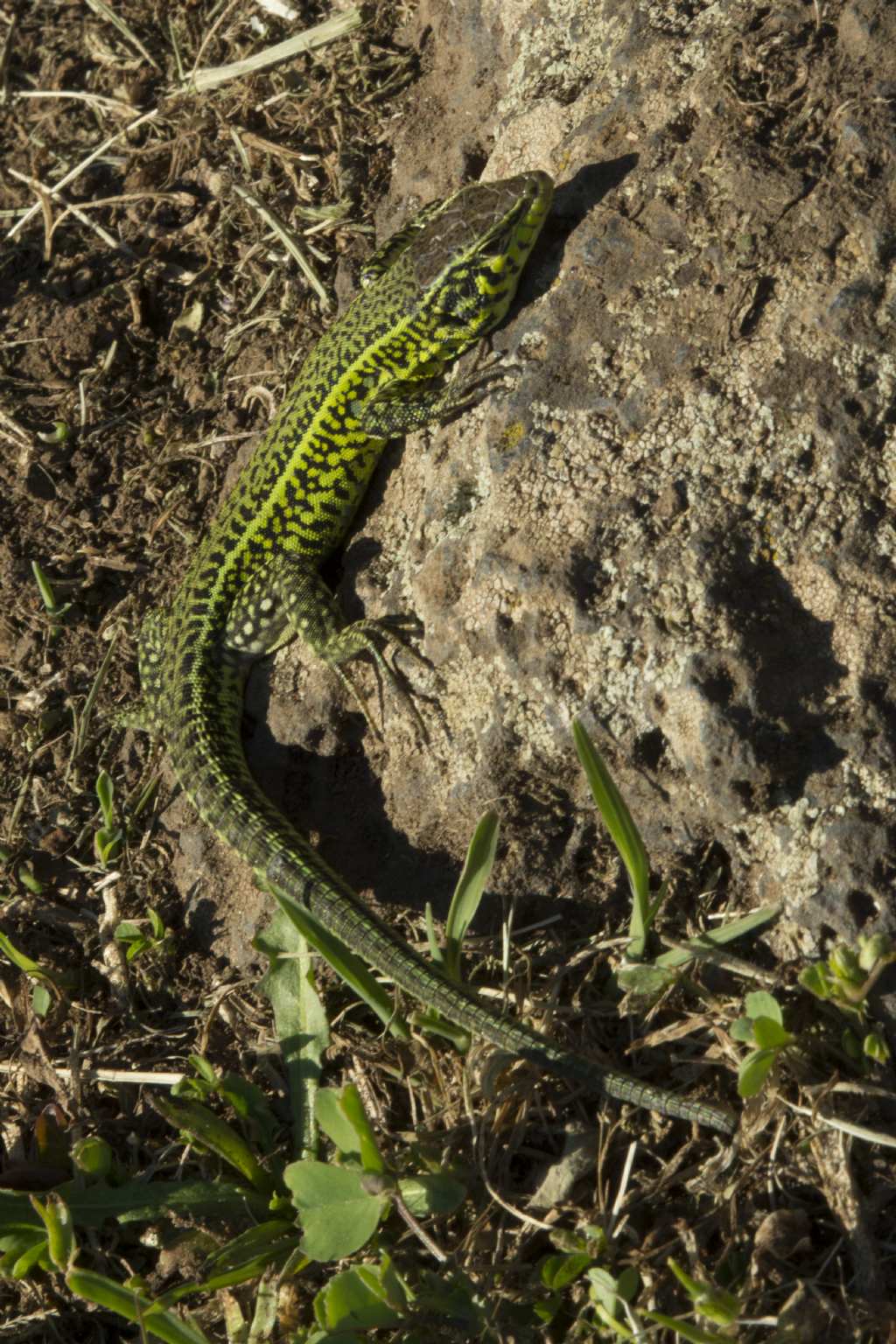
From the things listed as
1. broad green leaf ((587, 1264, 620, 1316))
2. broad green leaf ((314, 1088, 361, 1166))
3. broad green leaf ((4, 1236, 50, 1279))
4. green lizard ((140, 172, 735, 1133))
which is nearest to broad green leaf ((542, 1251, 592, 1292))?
broad green leaf ((587, 1264, 620, 1316))

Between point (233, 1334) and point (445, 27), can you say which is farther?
point (445, 27)

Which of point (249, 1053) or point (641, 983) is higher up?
point (641, 983)

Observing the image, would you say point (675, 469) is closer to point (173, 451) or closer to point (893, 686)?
point (893, 686)

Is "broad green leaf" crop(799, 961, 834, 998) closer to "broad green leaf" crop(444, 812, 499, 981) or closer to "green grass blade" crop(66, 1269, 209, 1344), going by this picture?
"broad green leaf" crop(444, 812, 499, 981)

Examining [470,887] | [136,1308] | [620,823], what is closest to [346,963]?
A: [470,887]

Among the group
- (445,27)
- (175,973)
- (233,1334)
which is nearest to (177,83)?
(445,27)

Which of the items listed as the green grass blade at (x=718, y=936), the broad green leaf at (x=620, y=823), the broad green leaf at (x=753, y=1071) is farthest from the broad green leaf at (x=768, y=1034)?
the broad green leaf at (x=620, y=823)

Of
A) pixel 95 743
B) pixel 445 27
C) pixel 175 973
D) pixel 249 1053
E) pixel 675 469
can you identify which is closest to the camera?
pixel 675 469
